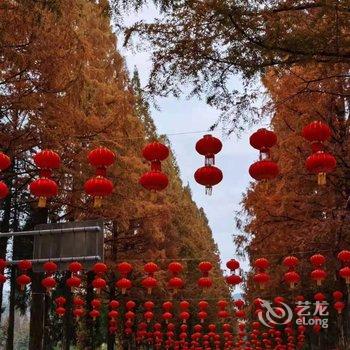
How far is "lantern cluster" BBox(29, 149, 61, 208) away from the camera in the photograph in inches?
264

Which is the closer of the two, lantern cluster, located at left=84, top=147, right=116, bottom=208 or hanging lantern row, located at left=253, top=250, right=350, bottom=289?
lantern cluster, located at left=84, top=147, right=116, bottom=208

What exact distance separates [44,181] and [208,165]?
6.69ft

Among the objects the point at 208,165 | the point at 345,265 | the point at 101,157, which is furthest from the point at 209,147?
the point at 345,265

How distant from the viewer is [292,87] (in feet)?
41.8

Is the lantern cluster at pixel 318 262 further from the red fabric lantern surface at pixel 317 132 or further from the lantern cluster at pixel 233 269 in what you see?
the red fabric lantern surface at pixel 317 132

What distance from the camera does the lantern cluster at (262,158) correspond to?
20.2 ft

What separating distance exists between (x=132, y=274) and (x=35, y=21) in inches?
640

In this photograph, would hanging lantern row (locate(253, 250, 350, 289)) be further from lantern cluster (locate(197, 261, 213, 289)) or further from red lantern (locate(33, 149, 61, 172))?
red lantern (locate(33, 149, 61, 172))

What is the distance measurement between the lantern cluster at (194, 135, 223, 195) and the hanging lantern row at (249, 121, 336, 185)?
0.39 m

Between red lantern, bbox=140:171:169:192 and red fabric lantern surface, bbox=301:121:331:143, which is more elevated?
red fabric lantern surface, bbox=301:121:331:143

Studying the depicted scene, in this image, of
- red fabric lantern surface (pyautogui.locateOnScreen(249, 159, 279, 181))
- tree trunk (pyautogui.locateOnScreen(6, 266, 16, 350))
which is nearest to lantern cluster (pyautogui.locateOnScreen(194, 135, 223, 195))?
red fabric lantern surface (pyautogui.locateOnScreen(249, 159, 279, 181))

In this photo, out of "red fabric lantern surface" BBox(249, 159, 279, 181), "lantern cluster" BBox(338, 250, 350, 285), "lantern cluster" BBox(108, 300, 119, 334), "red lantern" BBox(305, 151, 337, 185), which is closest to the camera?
"red lantern" BBox(305, 151, 337, 185)

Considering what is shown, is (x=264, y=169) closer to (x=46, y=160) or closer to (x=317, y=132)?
(x=317, y=132)

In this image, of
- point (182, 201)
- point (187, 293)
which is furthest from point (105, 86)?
point (187, 293)
